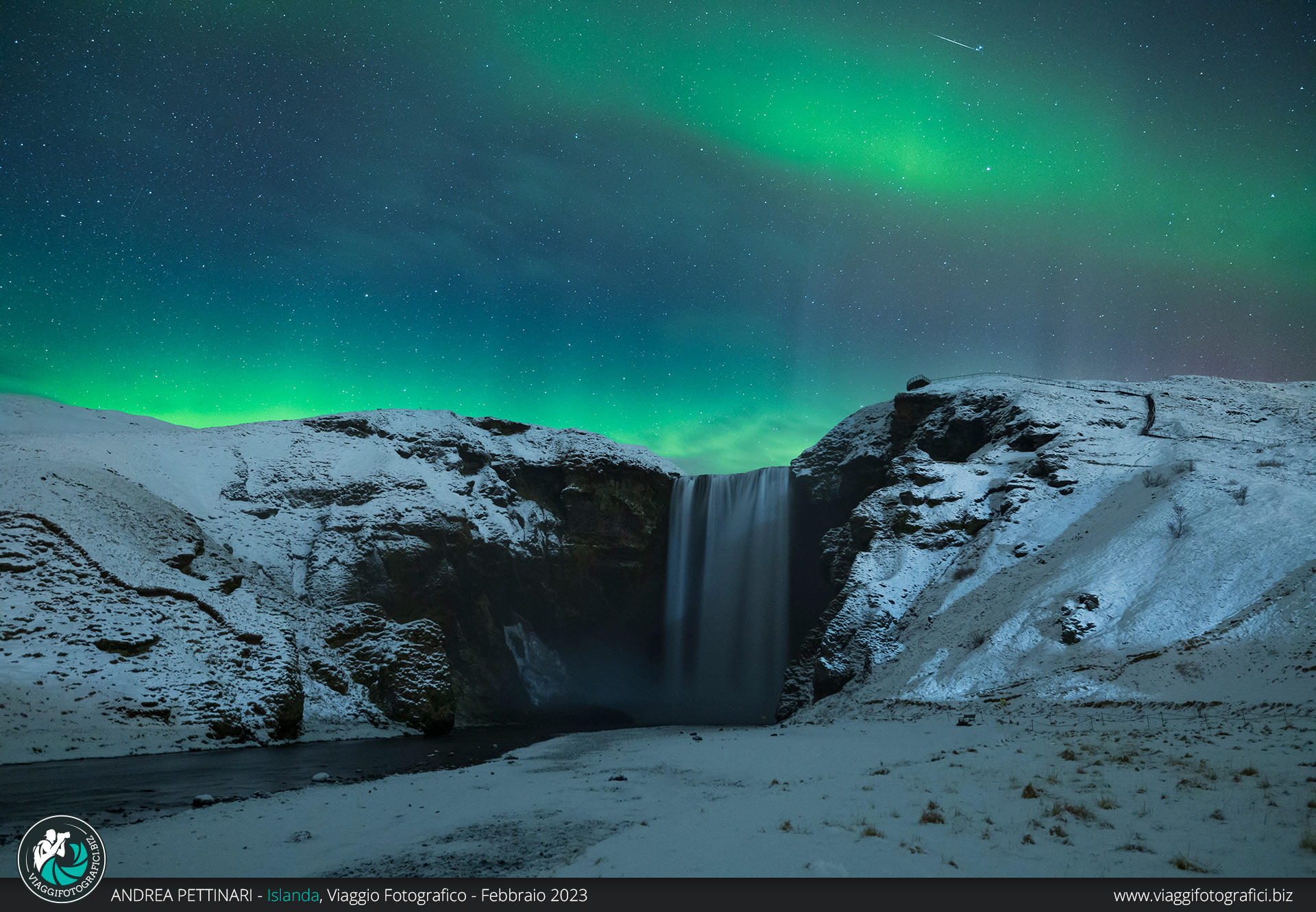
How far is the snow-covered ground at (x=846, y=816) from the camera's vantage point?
658 centimetres

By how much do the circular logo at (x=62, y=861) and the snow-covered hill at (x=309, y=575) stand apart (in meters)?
20.9

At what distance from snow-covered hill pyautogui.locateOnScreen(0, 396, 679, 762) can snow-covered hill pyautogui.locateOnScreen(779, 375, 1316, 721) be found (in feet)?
69.7

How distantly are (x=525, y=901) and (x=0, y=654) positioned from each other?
3108cm

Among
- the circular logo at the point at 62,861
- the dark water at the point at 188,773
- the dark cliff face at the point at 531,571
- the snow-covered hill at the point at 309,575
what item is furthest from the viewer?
the dark cliff face at the point at 531,571

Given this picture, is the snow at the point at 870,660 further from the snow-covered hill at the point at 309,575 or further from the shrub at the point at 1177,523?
the shrub at the point at 1177,523

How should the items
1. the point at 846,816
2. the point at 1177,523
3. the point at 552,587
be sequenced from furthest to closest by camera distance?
the point at 552,587
the point at 1177,523
the point at 846,816

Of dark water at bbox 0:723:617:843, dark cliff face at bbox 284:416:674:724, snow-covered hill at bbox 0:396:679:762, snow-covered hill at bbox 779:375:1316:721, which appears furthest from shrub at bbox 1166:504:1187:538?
dark cliff face at bbox 284:416:674:724

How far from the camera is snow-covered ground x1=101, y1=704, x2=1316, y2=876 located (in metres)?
6.58

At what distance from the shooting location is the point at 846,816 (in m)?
8.57

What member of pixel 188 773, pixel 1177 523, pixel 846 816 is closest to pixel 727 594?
pixel 1177 523

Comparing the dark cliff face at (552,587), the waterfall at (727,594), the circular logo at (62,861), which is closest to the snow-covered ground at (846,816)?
the circular logo at (62,861)

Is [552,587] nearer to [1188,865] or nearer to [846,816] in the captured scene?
[846,816]

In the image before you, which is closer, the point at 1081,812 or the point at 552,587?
the point at 1081,812

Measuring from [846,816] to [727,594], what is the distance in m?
48.2
